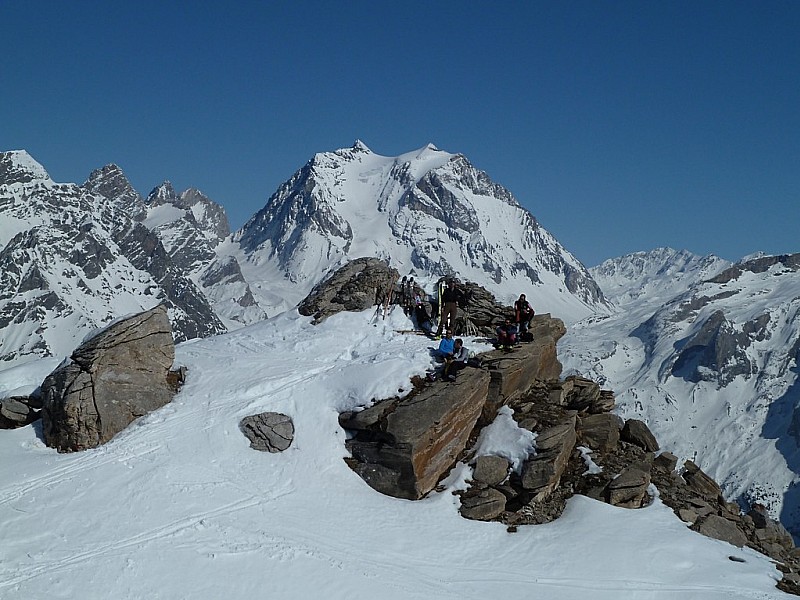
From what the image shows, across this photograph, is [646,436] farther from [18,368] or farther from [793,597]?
[18,368]

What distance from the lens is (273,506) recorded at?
63.4ft

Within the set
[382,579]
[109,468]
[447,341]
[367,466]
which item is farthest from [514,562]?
[109,468]

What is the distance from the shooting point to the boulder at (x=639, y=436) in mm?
25750

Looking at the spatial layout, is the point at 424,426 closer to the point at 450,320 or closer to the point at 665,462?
the point at 450,320

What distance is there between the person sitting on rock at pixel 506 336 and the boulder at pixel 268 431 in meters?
10.1

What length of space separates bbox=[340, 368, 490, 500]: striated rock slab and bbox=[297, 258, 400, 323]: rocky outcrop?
30.7 feet

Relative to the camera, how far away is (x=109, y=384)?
73.4 feet

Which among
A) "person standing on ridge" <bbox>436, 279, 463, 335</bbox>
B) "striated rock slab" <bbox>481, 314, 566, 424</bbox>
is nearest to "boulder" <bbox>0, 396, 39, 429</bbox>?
"striated rock slab" <bbox>481, 314, 566, 424</bbox>

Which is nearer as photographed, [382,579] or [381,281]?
[382,579]

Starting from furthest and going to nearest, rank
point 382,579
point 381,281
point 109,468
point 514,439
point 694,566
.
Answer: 1. point 381,281
2. point 514,439
3. point 109,468
4. point 694,566
5. point 382,579

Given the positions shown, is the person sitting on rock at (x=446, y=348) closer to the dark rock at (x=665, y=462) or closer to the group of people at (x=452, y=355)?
the group of people at (x=452, y=355)

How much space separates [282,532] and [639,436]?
15.3m

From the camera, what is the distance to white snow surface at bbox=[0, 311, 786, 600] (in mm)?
16109

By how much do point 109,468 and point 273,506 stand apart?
204 inches
